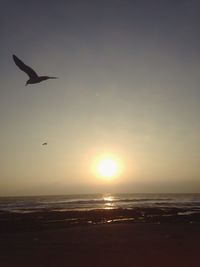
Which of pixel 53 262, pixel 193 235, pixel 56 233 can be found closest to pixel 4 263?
pixel 53 262

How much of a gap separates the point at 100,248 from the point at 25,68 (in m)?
8.29

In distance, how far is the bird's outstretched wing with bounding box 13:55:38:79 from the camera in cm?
1216

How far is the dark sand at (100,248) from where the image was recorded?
14.1 metres

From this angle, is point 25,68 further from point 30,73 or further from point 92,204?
point 92,204

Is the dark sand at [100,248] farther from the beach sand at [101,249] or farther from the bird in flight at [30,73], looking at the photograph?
the bird in flight at [30,73]

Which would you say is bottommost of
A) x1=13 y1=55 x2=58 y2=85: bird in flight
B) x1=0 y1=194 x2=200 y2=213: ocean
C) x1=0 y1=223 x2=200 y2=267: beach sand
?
x1=0 y1=223 x2=200 y2=267: beach sand

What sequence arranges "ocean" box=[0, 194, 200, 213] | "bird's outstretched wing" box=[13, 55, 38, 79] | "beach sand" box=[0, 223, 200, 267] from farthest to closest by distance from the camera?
"ocean" box=[0, 194, 200, 213] < "beach sand" box=[0, 223, 200, 267] < "bird's outstretched wing" box=[13, 55, 38, 79]

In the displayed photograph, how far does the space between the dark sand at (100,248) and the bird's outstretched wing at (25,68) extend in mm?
6037

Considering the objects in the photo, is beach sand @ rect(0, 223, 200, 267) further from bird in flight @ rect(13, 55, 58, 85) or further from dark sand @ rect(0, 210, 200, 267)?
bird in flight @ rect(13, 55, 58, 85)

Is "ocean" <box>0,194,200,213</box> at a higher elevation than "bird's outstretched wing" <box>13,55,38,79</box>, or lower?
higher

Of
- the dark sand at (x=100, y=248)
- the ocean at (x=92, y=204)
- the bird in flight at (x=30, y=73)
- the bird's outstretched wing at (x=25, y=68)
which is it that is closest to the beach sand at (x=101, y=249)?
the dark sand at (x=100, y=248)

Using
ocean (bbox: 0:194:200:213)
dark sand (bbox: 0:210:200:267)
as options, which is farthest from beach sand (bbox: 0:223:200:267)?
ocean (bbox: 0:194:200:213)

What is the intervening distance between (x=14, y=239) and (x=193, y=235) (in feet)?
29.1

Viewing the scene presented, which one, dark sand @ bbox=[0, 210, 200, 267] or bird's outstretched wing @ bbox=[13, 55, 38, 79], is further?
dark sand @ bbox=[0, 210, 200, 267]
